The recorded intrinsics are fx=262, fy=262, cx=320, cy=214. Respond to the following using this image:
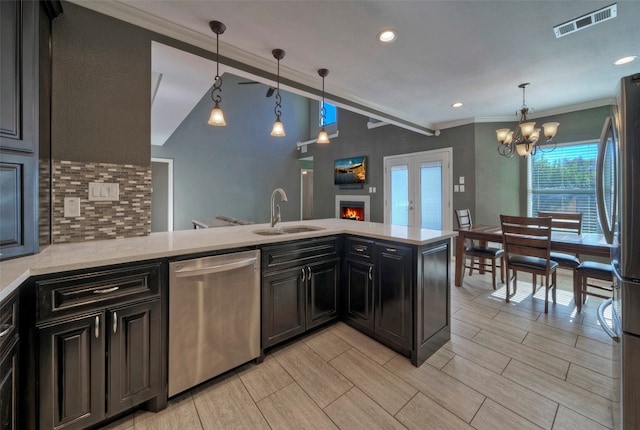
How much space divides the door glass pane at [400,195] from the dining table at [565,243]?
2.11 m

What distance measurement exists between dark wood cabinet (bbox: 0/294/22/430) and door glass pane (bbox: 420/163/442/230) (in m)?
5.38

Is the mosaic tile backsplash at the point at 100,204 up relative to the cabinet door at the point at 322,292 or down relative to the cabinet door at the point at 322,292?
up

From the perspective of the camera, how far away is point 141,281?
1410 mm

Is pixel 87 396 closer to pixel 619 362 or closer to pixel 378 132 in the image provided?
pixel 619 362

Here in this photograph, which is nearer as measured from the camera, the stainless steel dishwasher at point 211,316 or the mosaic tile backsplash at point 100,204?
the stainless steel dishwasher at point 211,316

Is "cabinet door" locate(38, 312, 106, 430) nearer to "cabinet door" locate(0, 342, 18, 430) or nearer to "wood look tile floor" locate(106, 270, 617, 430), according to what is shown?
"cabinet door" locate(0, 342, 18, 430)

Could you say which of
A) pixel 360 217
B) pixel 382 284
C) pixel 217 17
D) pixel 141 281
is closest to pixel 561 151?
pixel 360 217

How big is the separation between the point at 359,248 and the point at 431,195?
140 inches

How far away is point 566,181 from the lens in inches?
163

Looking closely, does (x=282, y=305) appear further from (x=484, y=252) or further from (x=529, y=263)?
(x=484, y=252)

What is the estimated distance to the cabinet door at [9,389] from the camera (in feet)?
3.10

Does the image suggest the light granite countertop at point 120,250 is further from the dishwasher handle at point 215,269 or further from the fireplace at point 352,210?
the fireplace at point 352,210

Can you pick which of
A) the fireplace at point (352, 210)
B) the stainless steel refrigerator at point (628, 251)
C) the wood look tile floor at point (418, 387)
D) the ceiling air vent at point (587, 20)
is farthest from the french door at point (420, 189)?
the stainless steel refrigerator at point (628, 251)

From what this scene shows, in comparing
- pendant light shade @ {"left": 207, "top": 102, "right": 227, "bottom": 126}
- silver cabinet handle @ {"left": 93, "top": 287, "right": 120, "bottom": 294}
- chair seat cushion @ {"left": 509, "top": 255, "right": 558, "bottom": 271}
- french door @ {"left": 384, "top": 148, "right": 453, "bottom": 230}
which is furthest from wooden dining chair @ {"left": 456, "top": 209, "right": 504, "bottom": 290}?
silver cabinet handle @ {"left": 93, "top": 287, "right": 120, "bottom": 294}
